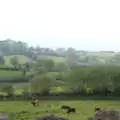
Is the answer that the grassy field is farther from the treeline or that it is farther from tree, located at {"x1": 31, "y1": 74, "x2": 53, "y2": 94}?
tree, located at {"x1": 31, "y1": 74, "x2": 53, "y2": 94}

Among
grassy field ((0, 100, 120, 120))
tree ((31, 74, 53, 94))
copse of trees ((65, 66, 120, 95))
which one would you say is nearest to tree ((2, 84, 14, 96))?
tree ((31, 74, 53, 94))

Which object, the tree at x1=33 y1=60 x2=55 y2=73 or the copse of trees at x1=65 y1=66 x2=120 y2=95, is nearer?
the copse of trees at x1=65 y1=66 x2=120 y2=95

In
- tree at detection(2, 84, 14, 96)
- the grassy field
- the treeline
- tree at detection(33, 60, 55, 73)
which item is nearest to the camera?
the grassy field

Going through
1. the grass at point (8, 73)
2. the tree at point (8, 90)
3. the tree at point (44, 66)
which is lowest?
the tree at point (8, 90)

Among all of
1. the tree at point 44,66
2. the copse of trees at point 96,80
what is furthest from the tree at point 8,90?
the tree at point 44,66

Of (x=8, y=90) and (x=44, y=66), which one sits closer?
(x=8, y=90)

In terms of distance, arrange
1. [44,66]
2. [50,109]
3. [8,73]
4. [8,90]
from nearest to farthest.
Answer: [50,109]
[8,90]
[8,73]
[44,66]

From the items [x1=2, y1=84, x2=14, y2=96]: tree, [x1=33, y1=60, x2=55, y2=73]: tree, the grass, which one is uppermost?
[x1=33, y1=60, x2=55, y2=73]: tree

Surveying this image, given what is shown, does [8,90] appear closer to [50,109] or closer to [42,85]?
[42,85]

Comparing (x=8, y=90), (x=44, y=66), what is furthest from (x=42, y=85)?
(x=44, y=66)

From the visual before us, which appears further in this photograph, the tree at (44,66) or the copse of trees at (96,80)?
the tree at (44,66)

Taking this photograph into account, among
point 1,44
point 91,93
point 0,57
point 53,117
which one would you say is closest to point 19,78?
point 91,93

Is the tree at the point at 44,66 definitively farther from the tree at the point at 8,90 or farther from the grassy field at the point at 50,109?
the grassy field at the point at 50,109

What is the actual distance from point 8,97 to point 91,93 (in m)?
17.0
